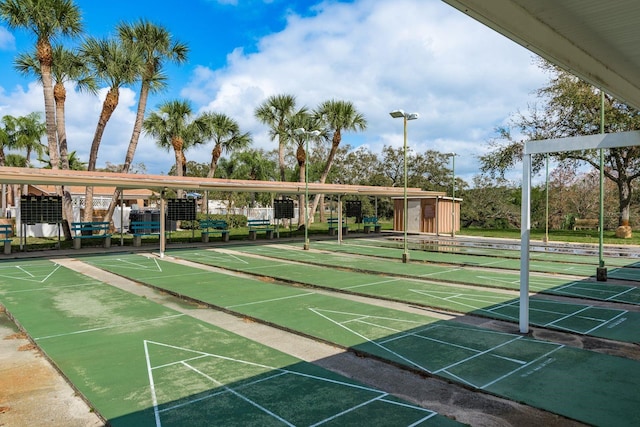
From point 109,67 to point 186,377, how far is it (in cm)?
2161

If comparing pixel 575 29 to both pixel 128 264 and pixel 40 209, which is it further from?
pixel 40 209

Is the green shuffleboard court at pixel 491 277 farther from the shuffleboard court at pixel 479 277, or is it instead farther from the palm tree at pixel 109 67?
the palm tree at pixel 109 67

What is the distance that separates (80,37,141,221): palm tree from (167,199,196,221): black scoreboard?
4.81 metres

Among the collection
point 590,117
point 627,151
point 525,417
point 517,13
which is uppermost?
point 590,117

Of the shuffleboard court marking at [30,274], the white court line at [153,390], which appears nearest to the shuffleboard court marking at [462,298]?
the white court line at [153,390]

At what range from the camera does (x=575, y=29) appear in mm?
3781

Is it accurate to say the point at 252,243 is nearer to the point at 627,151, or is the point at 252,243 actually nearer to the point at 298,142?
the point at 298,142

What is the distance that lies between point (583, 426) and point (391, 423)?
1780mm

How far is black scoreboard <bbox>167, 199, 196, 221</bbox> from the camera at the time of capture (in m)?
22.2

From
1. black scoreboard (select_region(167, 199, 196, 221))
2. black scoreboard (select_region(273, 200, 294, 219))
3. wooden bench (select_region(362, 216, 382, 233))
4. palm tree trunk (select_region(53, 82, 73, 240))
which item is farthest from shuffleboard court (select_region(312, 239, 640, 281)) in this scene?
palm tree trunk (select_region(53, 82, 73, 240))

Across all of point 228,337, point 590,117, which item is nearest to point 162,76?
point 228,337

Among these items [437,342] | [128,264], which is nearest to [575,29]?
[437,342]

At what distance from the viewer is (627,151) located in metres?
29.4

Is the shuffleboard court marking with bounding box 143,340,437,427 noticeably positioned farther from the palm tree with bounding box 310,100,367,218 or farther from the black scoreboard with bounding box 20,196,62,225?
the palm tree with bounding box 310,100,367,218
